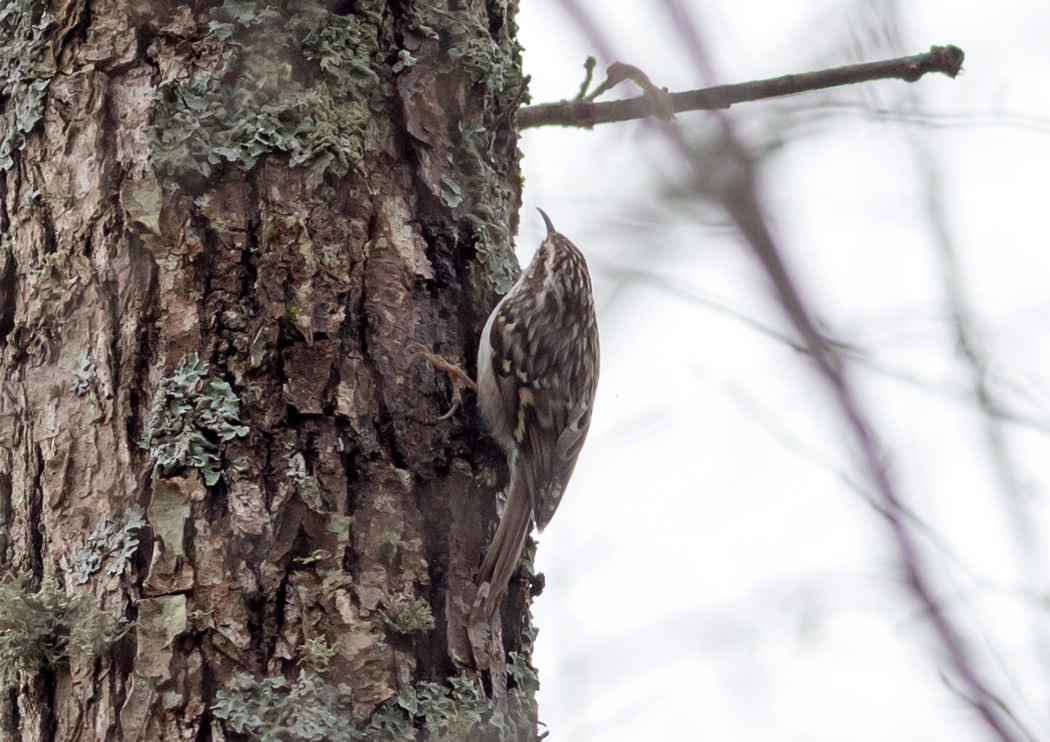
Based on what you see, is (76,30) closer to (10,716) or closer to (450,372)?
(450,372)

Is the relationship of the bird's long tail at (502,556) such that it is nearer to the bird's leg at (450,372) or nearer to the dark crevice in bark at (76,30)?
the bird's leg at (450,372)

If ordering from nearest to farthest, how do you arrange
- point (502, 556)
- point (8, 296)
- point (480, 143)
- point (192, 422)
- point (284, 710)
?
point (284, 710), point (192, 422), point (8, 296), point (502, 556), point (480, 143)

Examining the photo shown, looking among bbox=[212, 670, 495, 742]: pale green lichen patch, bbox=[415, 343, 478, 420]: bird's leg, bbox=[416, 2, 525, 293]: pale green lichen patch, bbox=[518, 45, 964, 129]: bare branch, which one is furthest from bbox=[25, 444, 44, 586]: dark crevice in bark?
bbox=[518, 45, 964, 129]: bare branch

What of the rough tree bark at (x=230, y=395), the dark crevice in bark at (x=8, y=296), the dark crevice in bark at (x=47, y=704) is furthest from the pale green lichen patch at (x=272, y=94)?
the dark crevice in bark at (x=47, y=704)

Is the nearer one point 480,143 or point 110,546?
point 110,546

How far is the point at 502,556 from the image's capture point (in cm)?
210

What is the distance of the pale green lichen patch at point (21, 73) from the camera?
6.59ft

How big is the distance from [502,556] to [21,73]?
3.88 feet

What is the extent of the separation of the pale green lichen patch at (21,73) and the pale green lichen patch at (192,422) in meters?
0.54

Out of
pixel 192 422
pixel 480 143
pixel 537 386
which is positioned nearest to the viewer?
pixel 192 422

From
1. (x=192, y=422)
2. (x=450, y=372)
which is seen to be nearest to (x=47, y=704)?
(x=192, y=422)

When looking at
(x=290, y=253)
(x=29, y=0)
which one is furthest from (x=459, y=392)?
(x=29, y=0)

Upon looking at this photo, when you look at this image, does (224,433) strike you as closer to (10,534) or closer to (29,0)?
(10,534)

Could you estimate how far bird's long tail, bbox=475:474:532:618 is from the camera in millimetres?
2016
